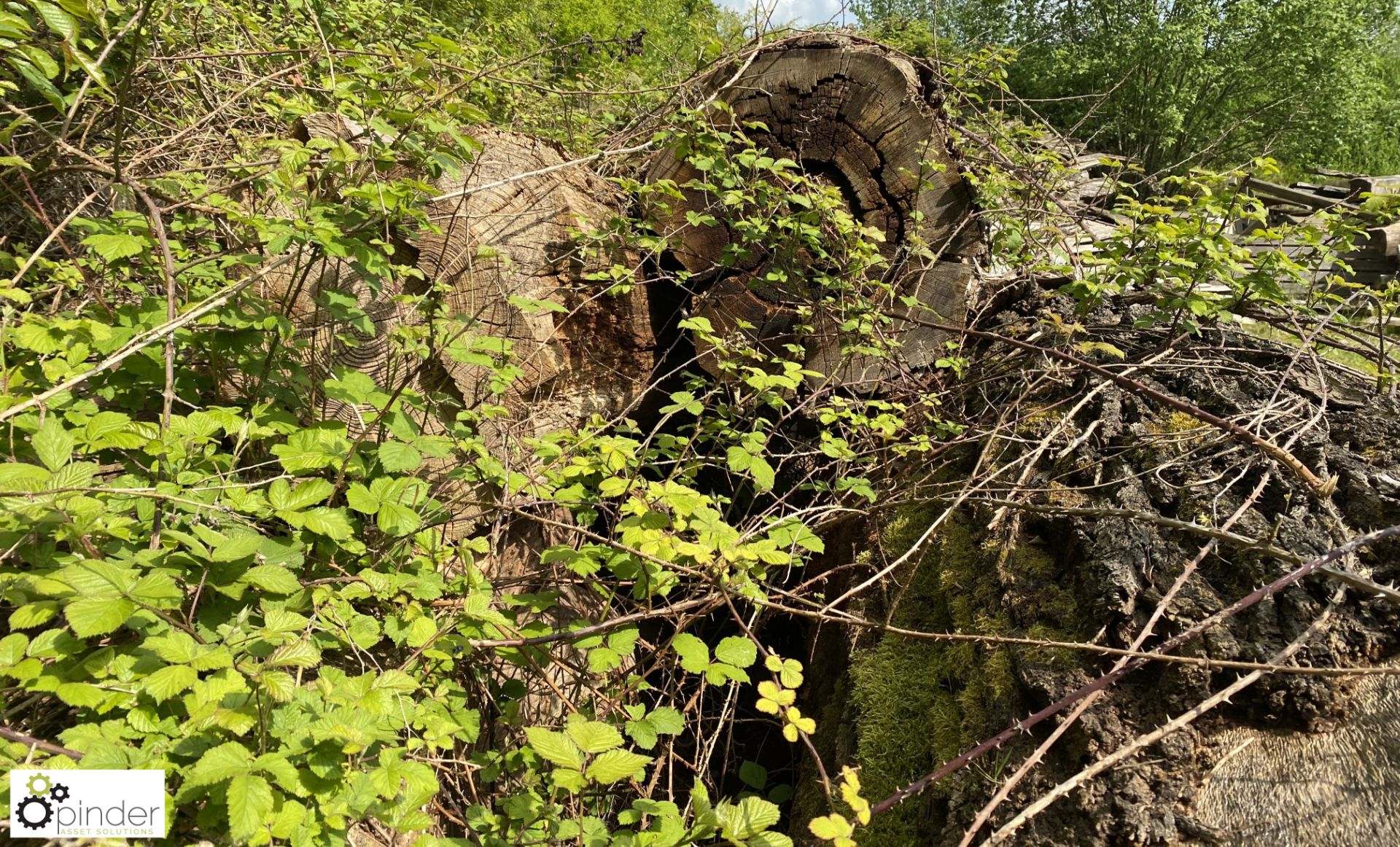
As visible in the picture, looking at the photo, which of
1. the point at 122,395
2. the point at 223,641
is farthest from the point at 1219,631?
the point at 122,395

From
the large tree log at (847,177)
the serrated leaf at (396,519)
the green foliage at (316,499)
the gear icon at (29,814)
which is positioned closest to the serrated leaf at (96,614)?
the green foliage at (316,499)

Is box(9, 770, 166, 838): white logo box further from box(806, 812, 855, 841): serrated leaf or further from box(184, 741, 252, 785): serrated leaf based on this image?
box(806, 812, 855, 841): serrated leaf

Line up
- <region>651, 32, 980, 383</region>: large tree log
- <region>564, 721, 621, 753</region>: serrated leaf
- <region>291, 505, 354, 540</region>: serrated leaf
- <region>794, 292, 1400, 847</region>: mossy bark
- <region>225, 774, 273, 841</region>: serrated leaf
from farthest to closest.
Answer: <region>651, 32, 980, 383</region>: large tree log < <region>291, 505, 354, 540</region>: serrated leaf < <region>794, 292, 1400, 847</region>: mossy bark < <region>564, 721, 621, 753</region>: serrated leaf < <region>225, 774, 273, 841</region>: serrated leaf

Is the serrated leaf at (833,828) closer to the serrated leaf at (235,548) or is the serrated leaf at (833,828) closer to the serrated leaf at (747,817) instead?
the serrated leaf at (747,817)

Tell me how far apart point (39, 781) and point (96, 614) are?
0.22 metres

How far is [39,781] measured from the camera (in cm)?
91

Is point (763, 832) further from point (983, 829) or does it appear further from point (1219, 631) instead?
point (1219, 631)

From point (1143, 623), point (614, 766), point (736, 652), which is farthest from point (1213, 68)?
point (614, 766)

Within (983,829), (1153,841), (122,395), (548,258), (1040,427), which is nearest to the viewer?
(1153,841)

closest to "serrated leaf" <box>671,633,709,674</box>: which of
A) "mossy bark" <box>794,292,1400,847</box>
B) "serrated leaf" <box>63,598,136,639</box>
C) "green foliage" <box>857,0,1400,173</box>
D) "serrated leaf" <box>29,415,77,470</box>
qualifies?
"mossy bark" <box>794,292,1400,847</box>

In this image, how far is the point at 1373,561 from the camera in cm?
146

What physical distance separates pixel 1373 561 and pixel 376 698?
2.05m

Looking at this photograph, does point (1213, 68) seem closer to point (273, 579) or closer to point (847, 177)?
point (847, 177)

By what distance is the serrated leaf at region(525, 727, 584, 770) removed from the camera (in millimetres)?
1082
